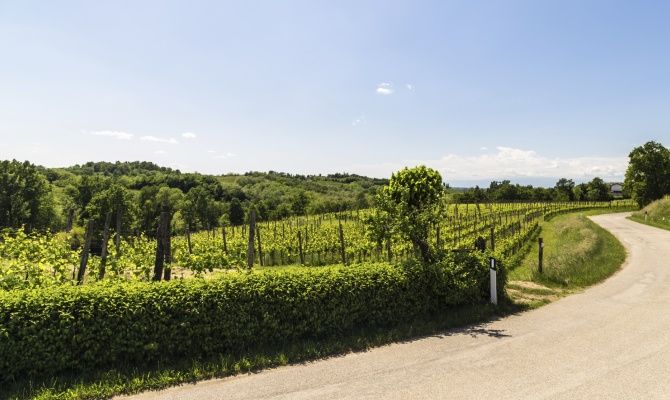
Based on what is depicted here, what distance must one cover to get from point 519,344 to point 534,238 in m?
30.6

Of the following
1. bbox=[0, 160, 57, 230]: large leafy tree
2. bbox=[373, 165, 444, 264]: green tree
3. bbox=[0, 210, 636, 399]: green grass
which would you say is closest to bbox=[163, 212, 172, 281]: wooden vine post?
bbox=[0, 210, 636, 399]: green grass

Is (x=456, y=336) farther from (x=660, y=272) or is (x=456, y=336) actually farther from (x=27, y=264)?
(x=660, y=272)

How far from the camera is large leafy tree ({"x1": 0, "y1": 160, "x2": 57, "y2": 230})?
6067 cm

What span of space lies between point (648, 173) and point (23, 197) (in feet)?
326

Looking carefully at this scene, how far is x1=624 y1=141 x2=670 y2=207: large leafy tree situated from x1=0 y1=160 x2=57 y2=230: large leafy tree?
3729 inches

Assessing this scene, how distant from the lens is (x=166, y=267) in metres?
9.66

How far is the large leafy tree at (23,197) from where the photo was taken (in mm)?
60672

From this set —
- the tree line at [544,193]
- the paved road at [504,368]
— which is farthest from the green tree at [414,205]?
the tree line at [544,193]

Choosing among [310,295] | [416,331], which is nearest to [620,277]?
[416,331]

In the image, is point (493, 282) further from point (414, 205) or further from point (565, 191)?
point (565, 191)

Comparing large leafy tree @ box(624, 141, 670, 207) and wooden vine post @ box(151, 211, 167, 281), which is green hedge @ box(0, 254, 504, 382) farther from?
large leafy tree @ box(624, 141, 670, 207)

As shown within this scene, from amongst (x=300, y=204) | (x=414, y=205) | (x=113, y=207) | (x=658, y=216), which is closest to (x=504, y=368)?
(x=414, y=205)

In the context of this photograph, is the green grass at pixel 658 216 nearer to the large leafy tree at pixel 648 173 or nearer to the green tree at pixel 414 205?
the large leafy tree at pixel 648 173

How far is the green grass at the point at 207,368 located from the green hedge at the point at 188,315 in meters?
0.25
